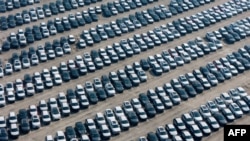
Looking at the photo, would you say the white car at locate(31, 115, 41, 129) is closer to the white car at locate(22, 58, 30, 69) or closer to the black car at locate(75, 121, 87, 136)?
the black car at locate(75, 121, 87, 136)

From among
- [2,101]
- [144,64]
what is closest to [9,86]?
[2,101]

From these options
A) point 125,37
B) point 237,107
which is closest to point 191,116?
point 237,107

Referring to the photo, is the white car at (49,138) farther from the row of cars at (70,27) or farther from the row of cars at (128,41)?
the row of cars at (70,27)

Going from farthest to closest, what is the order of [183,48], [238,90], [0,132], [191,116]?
[183,48]
[238,90]
[191,116]
[0,132]

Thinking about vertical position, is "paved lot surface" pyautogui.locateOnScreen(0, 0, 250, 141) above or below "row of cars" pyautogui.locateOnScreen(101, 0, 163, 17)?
below

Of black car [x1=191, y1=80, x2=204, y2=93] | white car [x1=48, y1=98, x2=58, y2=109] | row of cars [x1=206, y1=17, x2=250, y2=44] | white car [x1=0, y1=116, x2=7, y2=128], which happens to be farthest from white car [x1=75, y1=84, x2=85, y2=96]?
row of cars [x1=206, y1=17, x2=250, y2=44]

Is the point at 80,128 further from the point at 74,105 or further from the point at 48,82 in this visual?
the point at 48,82

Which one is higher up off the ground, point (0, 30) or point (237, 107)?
point (0, 30)

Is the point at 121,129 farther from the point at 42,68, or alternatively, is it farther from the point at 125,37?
the point at 125,37
